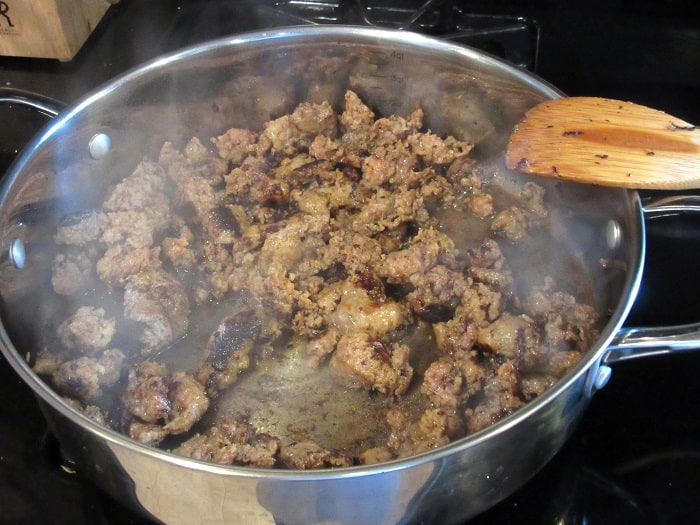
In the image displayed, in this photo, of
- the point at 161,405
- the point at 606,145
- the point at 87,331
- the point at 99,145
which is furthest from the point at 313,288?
the point at 606,145

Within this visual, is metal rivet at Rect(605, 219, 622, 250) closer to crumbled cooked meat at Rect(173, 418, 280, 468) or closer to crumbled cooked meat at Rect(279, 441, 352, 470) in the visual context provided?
crumbled cooked meat at Rect(279, 441, 352, 470)

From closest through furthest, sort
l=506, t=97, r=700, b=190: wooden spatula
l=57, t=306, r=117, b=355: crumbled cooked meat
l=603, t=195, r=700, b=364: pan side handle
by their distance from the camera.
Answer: l=603, t=195, r=700, b=364: pan side handle → l=506, t=97, r=700, b=190: wooden spatula → l=57, t=306, r=117, b=355: crumbled cooked meat

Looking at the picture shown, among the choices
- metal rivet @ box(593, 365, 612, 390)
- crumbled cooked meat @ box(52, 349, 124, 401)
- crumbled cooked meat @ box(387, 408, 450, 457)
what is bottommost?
crumbled cooked meat @ box(387, 408, 450, 457)

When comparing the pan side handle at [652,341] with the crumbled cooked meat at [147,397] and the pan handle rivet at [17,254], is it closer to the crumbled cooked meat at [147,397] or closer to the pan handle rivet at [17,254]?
the crumbled cooked meat at [147,397]

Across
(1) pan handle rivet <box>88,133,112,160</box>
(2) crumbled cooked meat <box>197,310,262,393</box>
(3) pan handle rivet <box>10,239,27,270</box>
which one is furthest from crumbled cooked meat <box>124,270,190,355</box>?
(1) pan handle rivet <box>88,133,112,160</box>

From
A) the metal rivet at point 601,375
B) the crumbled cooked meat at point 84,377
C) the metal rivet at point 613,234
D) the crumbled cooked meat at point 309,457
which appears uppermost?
the metal rivet at point 613,234

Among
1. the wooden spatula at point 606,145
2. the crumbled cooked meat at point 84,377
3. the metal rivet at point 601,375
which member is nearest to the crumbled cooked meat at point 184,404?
the crumbled cooked meat at point 84,377

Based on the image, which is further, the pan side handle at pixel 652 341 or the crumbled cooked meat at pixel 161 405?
the crumbled cooked meat at pixel 161 405
